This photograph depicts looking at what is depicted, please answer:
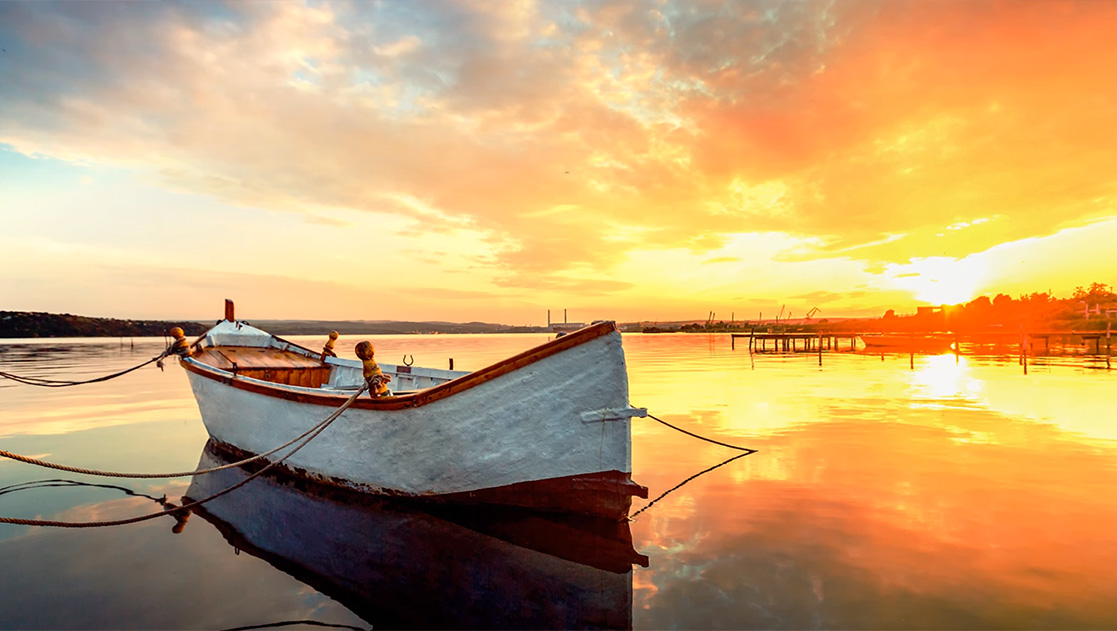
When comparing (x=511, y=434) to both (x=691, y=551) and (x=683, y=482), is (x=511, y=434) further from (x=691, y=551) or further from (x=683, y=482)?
(x=683, y=482)

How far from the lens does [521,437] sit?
6406 millimetres

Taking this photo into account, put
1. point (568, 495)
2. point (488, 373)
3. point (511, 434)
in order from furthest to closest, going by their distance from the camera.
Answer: point (568, 495) < point (511, 434) < point (488, 373)

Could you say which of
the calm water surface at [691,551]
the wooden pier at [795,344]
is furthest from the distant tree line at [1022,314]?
the calm water surface at [691,551]

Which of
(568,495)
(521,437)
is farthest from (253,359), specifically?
(568,495)

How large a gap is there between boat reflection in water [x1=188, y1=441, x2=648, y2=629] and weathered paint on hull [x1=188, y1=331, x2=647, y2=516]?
0.36 m

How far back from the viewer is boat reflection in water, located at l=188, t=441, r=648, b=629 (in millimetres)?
4727

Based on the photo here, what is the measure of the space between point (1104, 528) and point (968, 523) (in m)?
1.43

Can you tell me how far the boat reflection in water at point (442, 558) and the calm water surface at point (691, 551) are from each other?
0.09ft

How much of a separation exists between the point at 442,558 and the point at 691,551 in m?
2.77

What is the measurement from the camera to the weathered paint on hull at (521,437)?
623cm

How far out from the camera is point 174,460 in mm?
10719

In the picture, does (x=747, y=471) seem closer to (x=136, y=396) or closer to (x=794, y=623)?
(x=794, y=623)

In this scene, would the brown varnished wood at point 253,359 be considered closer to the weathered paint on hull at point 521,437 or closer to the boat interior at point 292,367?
the boat interior at point 292,367

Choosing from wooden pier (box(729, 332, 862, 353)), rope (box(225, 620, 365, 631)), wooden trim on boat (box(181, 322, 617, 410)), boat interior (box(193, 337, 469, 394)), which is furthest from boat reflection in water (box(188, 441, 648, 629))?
wooden pier (box(729, 332, 862, 353))
